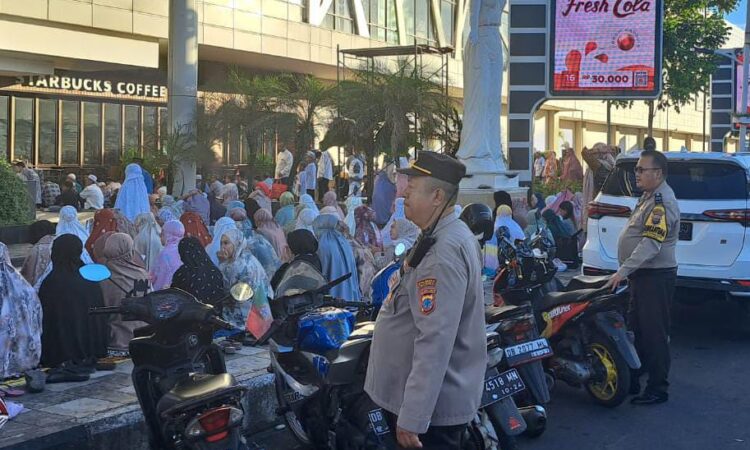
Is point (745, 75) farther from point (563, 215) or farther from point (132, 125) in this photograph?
point (132, 125)

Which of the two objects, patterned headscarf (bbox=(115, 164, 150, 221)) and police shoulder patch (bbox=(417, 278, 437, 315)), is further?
patterned headscarf (bbox=(115, 164, 150, 221))

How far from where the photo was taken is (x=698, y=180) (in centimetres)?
848

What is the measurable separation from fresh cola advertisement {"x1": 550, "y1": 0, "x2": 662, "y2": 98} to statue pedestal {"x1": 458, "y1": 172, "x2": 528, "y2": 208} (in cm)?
332

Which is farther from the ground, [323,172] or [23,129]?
[23,129]

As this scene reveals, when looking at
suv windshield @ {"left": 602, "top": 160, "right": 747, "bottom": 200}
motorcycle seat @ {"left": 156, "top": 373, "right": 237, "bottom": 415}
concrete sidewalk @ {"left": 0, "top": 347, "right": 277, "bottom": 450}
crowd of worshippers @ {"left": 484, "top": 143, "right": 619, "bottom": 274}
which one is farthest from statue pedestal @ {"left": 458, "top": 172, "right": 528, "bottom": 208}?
motorcycle seat @ {"left": 156, "top": 373, "right": 237, "bottom": 415}

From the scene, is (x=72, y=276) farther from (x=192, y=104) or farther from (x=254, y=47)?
(x=254, y=47)

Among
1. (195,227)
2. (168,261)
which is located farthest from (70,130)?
(168,261)

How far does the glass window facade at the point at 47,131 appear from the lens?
29.1 metres

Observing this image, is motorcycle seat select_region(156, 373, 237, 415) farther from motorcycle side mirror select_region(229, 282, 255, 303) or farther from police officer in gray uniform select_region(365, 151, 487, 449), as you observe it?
police officer in gray uniform select_region(365, 151, 487, 449)

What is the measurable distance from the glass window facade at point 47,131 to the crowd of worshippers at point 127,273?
20797 millimetres

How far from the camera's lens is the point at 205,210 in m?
13.4

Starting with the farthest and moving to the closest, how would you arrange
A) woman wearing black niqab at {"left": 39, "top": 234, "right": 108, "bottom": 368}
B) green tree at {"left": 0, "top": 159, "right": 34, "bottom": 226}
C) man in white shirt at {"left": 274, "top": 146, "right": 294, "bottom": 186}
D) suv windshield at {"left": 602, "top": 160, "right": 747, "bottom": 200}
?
man in white shirt at {"left": 274, "top": 146, "right": 294, "bottom": 186} → green tree at {"left": 0, "top": 159, "right": 34, "bottom": 226} → suv windshield at {"left": 602, "top": 160, "right": 747, "bottom": 200} → woman wearing black niqab at {"left": 39, "top": 234, "right": 108, "bottom": 368}

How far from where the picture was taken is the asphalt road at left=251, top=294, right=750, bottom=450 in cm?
578

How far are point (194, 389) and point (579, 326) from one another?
344cm
